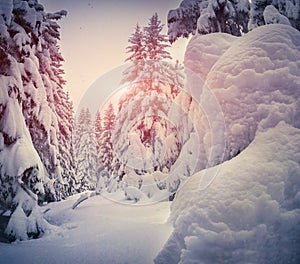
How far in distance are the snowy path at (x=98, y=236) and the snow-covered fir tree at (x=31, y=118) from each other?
29 cm

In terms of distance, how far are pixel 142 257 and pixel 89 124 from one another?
2489 millimetres

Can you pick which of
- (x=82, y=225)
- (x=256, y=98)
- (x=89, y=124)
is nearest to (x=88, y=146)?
(x=89, y=124)

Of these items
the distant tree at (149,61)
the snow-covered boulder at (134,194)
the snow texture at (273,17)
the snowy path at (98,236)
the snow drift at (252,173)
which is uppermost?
the snow texture at (273,17)

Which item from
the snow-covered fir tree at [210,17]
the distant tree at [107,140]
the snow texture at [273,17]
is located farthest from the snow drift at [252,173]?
the distant tree at [107,140]

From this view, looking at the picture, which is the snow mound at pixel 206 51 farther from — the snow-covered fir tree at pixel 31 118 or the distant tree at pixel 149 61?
the snow-covered fir tree at pixel 31 118

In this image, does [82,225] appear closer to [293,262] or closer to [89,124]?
[89,124]

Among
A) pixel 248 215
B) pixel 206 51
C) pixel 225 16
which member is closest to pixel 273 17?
pixel 225 16

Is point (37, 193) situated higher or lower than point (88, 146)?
lower

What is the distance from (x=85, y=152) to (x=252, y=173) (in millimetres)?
3293

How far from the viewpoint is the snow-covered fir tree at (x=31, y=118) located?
15.1 feet

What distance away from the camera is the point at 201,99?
447 centimetres

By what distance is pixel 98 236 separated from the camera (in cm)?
407

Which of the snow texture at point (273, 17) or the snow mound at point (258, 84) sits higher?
the snow texture at point (273, 17)

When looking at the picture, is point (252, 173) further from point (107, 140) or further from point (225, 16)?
point (225, 16)
